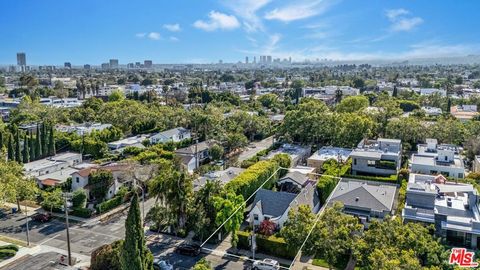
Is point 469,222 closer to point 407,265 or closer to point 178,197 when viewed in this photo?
point 407,265

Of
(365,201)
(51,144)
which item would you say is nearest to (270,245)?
(365,201)

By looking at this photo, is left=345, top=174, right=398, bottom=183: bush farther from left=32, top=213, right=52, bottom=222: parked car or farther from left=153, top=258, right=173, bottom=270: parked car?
left=32, top=213, right=52, bottom=222: parked car

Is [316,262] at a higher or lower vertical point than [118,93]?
lower

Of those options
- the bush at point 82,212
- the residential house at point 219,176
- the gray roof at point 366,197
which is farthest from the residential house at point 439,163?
the bush at point 82,212

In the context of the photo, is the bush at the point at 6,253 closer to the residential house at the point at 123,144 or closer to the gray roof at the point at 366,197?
the gray roof at the point at 366,197

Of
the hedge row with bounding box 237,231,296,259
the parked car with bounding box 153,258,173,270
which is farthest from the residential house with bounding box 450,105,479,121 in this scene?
the parked car with bounding box 153,258,173,270

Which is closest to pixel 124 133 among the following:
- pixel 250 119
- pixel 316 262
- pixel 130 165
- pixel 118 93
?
pixel 250 119
